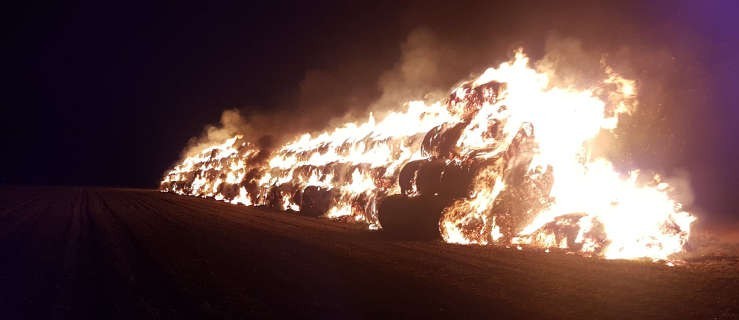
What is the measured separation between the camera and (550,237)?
14.7 metres

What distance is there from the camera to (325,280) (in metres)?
8.88

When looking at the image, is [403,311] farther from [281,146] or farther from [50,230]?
[281,146]

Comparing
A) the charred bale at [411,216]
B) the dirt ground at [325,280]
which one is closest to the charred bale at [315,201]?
the charred bale at [411,216]

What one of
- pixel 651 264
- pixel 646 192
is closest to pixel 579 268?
pixel 651 264

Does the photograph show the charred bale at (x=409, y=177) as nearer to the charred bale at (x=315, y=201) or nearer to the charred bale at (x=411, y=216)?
the charred bale at (x=411, y=216)

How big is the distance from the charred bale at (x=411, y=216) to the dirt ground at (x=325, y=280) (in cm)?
193

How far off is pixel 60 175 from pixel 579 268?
440ft

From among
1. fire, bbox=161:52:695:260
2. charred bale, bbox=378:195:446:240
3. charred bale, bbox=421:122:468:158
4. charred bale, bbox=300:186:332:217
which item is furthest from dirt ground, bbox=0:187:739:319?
charred bale, bbox=300:186:332:217

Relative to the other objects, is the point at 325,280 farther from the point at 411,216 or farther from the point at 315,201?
the point at 315,201

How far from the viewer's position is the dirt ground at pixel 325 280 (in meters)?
6.99

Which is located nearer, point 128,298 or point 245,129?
point 128,298

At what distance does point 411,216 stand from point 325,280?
8.10m

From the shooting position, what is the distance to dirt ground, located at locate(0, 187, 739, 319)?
6992 millimetres

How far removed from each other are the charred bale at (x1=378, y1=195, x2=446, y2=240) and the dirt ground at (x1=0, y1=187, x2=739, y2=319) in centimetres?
193
